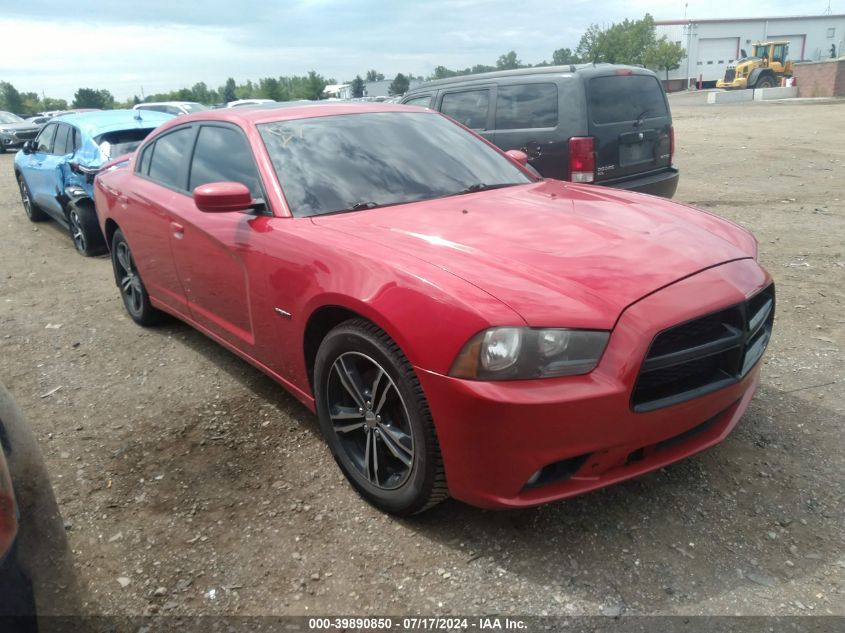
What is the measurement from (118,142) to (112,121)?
504mm

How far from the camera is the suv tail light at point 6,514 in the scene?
55.1 inches

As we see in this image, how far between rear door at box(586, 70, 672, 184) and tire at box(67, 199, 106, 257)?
554cm

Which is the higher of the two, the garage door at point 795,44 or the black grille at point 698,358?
the garage door at point 795,44

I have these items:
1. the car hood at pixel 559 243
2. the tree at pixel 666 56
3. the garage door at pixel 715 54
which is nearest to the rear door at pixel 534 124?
the car hood at pixel 559 243

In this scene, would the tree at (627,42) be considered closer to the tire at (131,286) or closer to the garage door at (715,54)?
the garage door at (715,54)

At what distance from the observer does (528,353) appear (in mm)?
2150

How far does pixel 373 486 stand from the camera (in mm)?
2719

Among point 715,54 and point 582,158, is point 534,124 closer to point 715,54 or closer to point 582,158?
point 582,158

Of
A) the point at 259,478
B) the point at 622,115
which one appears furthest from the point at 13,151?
the point at 259,478

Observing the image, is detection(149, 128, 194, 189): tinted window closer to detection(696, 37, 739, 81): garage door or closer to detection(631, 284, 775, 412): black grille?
detection(631, 284, 775, 412): black grille

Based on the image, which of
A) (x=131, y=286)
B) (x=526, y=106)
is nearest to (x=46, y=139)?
(x=131, y=286)

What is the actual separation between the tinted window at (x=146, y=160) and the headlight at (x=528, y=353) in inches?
134

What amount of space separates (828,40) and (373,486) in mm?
92683

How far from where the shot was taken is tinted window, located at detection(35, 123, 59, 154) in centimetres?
892
